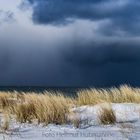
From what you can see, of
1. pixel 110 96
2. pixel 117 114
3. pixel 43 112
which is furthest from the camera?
pixel 110 96

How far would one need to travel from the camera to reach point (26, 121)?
864 centimetres

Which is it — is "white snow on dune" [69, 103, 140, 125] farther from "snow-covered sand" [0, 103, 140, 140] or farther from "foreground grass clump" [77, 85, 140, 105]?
"foreground grass clump" [77, 85, 140, 105]

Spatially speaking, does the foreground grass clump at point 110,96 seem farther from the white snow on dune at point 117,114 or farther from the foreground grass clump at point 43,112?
the foreground grass clump at point 43,112

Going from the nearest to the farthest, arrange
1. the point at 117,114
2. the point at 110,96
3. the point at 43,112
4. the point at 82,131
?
the point at 82,131 → the point at 43,112 → the point at 117,114 → the point at 110,96

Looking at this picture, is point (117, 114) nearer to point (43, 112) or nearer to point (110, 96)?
point (43, 112)

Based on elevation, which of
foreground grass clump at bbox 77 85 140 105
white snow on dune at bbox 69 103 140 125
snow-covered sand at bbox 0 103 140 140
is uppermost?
foreground grass clump at bbox 77 85 140 105

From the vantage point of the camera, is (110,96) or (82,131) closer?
(82,131)

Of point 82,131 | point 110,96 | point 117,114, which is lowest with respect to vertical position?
point 82,131

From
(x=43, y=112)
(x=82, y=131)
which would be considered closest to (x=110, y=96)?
(x=43, y=112)

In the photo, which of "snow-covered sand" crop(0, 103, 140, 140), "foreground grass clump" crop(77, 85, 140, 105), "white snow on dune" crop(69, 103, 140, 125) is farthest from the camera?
"foreground grass clump" crop(77, 85, 140, 105)

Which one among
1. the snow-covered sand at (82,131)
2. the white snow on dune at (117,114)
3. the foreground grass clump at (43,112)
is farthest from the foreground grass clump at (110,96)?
the snow-covered sand at (82,131)

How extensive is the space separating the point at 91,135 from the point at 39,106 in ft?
8.75

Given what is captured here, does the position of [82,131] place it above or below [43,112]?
below

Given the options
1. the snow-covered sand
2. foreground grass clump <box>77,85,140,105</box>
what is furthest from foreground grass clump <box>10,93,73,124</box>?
foreground grass clump <box>77,85,140,105</box>
